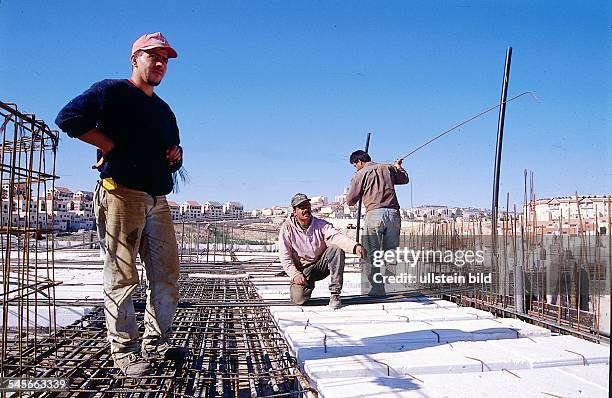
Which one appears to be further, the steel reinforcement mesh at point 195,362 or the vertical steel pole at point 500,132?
the vertical steel pole at point 500,132

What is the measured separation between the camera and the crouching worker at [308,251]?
349 centimetres

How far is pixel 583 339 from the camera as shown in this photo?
2.57 meters

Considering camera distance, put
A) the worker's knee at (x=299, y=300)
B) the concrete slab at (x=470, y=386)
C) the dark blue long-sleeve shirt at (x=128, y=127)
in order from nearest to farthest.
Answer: the concrete slab at (x=470, y=386) < the dark blue long-sleeve shirt at (x=128, y=127) < the worker's knee at (x=299, y=300)

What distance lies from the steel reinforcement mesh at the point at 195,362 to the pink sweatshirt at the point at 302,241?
427 mm

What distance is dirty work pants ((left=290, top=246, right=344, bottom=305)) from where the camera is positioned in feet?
11.5

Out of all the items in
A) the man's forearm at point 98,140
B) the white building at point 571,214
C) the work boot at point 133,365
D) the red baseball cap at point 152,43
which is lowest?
the work boot at point 133,365

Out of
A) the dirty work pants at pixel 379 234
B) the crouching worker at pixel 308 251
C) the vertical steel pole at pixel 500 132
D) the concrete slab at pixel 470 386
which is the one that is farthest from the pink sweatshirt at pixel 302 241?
the concrete slab at pixel 470 386

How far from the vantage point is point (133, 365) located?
6.24 feet

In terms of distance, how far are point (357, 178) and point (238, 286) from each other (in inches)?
66.2

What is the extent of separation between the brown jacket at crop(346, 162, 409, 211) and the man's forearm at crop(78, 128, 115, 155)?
274 centimetres

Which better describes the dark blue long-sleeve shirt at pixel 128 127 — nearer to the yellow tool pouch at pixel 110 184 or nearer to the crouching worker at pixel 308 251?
the yellow tool pouch at pixel 110 184

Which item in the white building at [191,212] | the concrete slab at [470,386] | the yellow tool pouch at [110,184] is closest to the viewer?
the concrete slab at [470,386]

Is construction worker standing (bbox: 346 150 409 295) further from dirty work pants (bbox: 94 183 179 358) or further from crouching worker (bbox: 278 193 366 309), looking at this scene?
dirty work pants (bbox: 94 183 179 358)

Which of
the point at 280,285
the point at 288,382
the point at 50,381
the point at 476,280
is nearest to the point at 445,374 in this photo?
the point at 288,382
